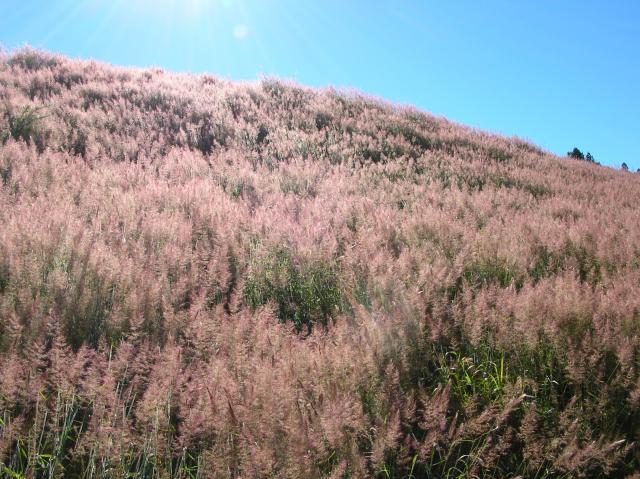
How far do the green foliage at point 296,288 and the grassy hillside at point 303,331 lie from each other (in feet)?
0.07

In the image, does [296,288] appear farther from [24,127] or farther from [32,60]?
[32,60]

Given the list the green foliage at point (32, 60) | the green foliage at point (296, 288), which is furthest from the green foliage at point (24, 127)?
the green foliage at point (296, 288)

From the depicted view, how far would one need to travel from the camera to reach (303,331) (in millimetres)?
3244

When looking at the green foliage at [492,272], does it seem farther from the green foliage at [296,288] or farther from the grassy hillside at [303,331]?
the green foliage at [296,288]

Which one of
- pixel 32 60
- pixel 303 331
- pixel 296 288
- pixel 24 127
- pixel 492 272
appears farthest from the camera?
pixel 32 60

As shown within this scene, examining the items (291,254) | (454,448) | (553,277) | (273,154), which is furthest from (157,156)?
(454,448)

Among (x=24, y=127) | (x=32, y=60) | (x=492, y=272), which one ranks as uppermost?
(x=32, y=60)

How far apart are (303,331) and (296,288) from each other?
1173 millimetres

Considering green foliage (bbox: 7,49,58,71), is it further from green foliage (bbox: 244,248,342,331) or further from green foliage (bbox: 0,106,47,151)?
green foliage (bbox: 244,248,342,331)

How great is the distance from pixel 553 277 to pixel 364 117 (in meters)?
11.4

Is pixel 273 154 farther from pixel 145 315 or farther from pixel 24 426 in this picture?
pixel 24 426

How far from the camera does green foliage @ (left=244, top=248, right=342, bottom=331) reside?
4047 mm

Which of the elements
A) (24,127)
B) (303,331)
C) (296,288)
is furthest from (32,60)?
(303,331)

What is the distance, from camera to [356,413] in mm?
2318
